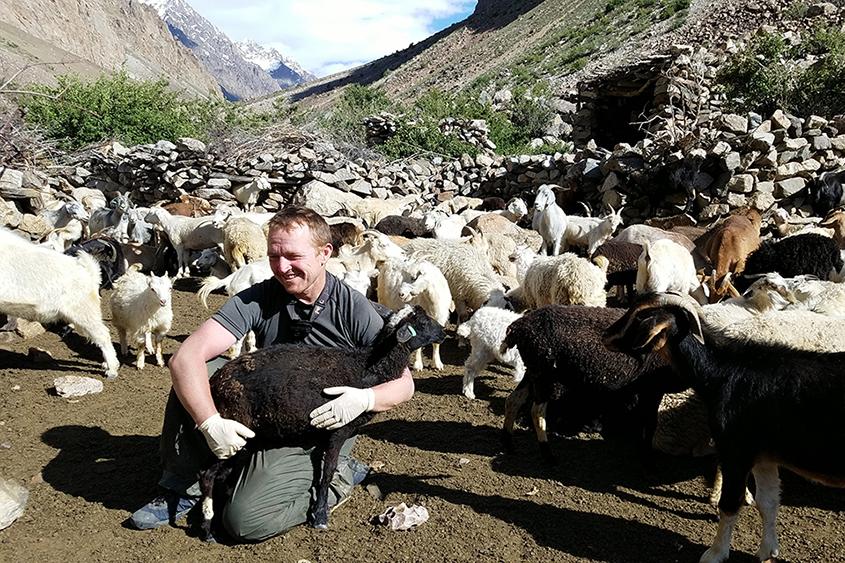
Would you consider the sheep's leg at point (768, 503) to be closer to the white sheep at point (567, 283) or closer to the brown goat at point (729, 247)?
the white sheep at point (567, 283)

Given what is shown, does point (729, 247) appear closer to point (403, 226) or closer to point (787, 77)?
point (403, 226)

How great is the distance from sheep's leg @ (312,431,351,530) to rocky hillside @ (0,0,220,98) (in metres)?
55.9

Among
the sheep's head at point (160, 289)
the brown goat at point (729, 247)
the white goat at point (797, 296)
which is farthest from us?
the brown goat at point (729, 247)

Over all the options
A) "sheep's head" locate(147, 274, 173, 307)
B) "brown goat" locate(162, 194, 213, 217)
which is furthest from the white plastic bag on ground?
"brown goat" locate(162, 194, 213, 217)

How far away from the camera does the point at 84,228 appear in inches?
476

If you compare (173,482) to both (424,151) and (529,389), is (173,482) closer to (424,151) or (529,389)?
(529,389)

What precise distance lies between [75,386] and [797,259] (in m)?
8.21

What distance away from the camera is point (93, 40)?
9681cm

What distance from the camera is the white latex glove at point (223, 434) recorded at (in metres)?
3.11

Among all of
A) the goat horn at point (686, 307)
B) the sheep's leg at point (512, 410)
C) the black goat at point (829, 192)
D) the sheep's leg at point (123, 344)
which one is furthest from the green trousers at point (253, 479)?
the black goat at point (829, 192)

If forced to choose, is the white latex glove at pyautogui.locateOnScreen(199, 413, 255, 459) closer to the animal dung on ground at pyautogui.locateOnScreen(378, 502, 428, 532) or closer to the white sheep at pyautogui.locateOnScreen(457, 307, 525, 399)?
the animal dung on ground at pyautogui.locateOnScreen(378, 502, 428, 532)

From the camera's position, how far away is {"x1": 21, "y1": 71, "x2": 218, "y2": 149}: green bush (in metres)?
17.5

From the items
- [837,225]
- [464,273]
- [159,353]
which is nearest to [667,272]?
[464,273]

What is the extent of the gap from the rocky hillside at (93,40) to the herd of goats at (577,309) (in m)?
49.9
